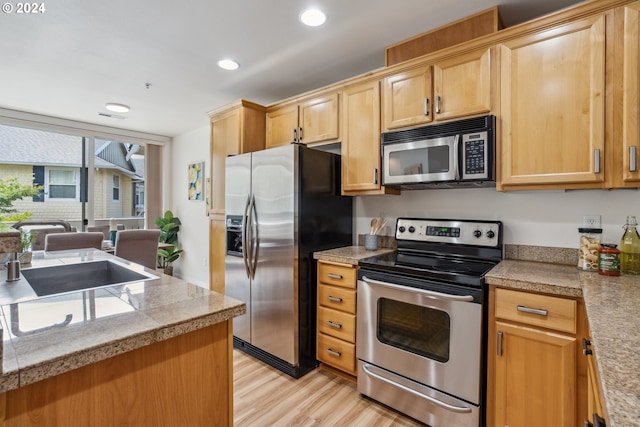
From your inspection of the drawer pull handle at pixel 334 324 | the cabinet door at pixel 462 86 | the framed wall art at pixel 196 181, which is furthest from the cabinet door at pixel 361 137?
the framed wall art at pixel 196 181

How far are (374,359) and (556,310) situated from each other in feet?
3.47

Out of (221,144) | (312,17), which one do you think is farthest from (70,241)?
(312,17)

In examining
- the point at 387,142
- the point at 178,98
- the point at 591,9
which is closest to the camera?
the point at 591,9

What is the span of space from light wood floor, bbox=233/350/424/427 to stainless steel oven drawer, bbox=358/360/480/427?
0.08 metres

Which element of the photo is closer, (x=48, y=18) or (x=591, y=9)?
(x=591, y=9)

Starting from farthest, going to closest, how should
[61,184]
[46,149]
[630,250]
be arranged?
[61,184], [46,149], [630,250]

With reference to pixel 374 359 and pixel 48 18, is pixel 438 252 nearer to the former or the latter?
pixel 374 359

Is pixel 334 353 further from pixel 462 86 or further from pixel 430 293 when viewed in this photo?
pixel 462 86

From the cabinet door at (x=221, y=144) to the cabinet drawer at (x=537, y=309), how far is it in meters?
2.42

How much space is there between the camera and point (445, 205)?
2412 millimetres

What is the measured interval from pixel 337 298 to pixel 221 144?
1936mm

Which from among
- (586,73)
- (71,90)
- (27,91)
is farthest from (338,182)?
(27,91)

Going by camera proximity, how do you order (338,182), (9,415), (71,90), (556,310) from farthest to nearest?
(71,90) < (338,182) < (556,310) < (9,415)

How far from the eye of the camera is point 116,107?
3.80m
